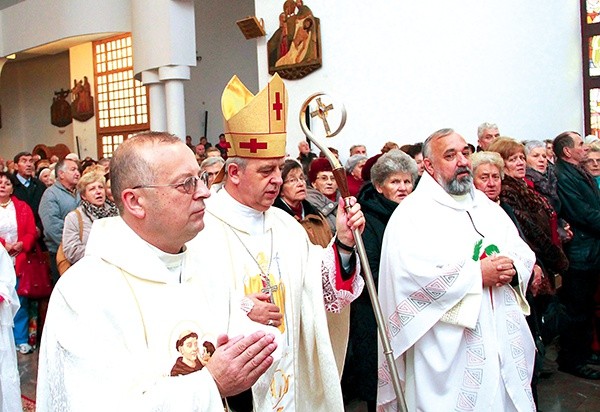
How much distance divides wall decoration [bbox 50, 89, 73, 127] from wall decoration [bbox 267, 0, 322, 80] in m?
11.0

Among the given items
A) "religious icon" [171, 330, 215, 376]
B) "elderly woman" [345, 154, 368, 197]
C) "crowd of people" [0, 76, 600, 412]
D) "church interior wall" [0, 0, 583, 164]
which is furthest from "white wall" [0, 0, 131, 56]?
"religious icon" [171, 330, 215, 376]

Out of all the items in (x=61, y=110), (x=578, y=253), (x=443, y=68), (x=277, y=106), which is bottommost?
(x=578, y=253)

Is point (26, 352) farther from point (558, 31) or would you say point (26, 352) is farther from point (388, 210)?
point (558, 31)

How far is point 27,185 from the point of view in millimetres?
8891

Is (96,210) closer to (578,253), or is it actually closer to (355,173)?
(355,173)

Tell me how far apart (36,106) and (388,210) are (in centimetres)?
2042

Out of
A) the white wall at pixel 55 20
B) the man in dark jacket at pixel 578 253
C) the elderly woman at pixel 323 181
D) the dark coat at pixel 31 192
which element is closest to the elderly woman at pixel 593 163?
the man in dark jacket at pixel 578 253

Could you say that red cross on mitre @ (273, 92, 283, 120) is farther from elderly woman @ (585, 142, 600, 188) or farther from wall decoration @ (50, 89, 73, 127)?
wall decoration @ (50, 89, 73, 127)

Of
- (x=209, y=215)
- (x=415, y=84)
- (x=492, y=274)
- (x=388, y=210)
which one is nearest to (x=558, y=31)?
(x=415, y=84)

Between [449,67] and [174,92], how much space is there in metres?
5.75

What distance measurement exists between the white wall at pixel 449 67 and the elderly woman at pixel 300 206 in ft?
21.1

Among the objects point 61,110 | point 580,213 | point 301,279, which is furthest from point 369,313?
point 61,110

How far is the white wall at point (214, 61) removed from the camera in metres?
19.5

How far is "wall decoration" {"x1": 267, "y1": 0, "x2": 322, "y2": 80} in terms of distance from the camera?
11609 mm
